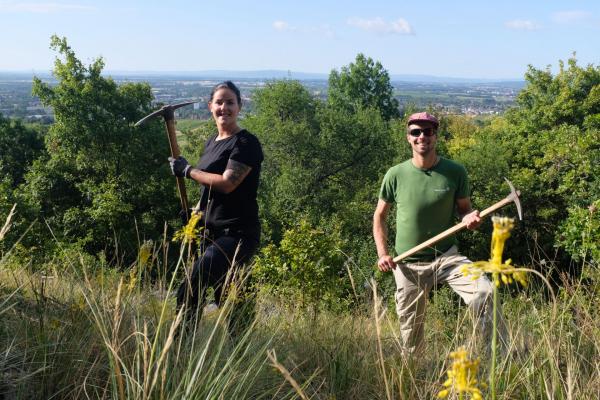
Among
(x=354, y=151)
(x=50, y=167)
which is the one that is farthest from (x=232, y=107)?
(x=354, y=151)

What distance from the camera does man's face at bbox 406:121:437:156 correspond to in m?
3.16

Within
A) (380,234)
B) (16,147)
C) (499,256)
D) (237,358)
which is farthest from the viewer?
(16,147)

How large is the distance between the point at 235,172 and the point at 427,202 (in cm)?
112

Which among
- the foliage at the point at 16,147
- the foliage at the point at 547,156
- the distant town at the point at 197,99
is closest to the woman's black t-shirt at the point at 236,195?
the distant town at the point at 197,99

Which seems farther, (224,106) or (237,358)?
(224,106)

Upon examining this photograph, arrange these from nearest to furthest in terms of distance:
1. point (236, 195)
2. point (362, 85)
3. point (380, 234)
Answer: point (236, 195) → point (380, 234) → point (362, 85)

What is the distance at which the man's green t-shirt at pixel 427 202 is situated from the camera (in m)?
3.14

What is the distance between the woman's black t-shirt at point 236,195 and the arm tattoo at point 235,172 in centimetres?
4

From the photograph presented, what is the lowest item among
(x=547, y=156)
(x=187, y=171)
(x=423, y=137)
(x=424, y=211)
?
(x=547, y=156)

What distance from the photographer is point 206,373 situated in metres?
1.74

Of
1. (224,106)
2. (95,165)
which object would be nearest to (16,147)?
(95,165)

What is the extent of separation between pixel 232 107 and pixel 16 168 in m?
28.9

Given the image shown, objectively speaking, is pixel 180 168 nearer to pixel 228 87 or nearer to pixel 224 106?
pixel 224 106

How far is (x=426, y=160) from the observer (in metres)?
3.19
